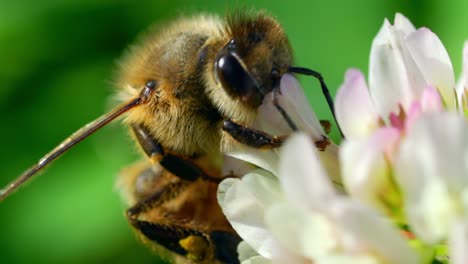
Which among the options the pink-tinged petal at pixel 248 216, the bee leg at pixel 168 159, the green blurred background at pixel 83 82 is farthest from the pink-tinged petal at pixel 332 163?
the green blurred background at pixel 83 82

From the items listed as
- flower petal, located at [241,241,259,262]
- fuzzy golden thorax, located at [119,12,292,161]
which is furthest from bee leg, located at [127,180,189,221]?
flower petal, located at [241,241,259,262]

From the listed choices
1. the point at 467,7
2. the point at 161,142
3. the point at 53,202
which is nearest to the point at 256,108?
the point at 161,142

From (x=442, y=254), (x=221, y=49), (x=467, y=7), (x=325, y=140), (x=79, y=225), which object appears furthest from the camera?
(x=79, y=225)

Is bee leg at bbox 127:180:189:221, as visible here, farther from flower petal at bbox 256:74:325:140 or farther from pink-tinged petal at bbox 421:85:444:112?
pink-tinged petal at bbox 421:85:444:112

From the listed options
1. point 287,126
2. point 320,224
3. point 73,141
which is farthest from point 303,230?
point 73,141

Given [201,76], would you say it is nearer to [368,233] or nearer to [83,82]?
[368,233]

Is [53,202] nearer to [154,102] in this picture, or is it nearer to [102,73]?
[102,73]
